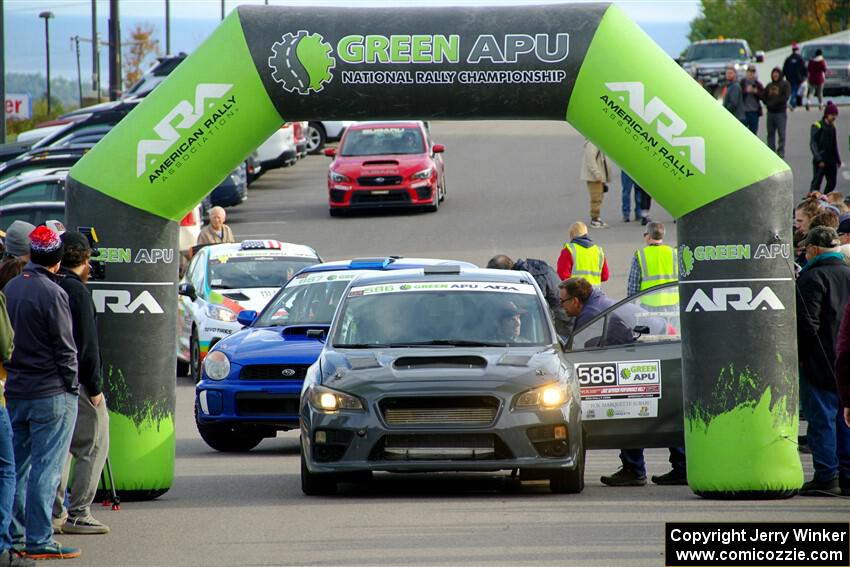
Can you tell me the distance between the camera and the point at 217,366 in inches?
549

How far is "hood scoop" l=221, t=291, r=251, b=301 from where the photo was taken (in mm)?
19141

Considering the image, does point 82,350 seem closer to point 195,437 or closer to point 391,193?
point 195,437

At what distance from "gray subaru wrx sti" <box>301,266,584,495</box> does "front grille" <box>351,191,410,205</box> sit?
19.7m

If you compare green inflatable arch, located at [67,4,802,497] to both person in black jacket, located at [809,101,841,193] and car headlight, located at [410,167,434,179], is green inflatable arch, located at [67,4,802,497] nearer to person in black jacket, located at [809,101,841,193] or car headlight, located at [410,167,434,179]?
person in black jacket, located at [809,101,841,193]

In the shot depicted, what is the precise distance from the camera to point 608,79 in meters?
10.8

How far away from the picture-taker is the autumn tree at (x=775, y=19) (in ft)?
307

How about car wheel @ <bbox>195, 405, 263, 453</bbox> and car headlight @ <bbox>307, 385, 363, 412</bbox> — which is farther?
car wheel @ <bbox>195, 405, 263, 453</bbox>

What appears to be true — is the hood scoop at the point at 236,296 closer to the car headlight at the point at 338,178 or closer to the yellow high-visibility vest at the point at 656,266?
the yellow high-visibility vest at the point at 656,266

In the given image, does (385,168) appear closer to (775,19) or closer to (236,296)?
(236,296)

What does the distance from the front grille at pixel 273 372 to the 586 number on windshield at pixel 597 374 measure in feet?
9.27

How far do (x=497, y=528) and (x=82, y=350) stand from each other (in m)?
2.69

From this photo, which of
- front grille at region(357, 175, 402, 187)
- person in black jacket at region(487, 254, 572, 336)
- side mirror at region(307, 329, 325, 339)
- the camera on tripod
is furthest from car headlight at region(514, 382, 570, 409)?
front grille at region(357, 175, 402, 187)

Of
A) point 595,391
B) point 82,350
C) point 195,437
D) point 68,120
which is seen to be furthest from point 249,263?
point 68,120

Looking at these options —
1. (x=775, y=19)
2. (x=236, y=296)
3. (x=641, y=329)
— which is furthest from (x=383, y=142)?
(x=775, y=19)
